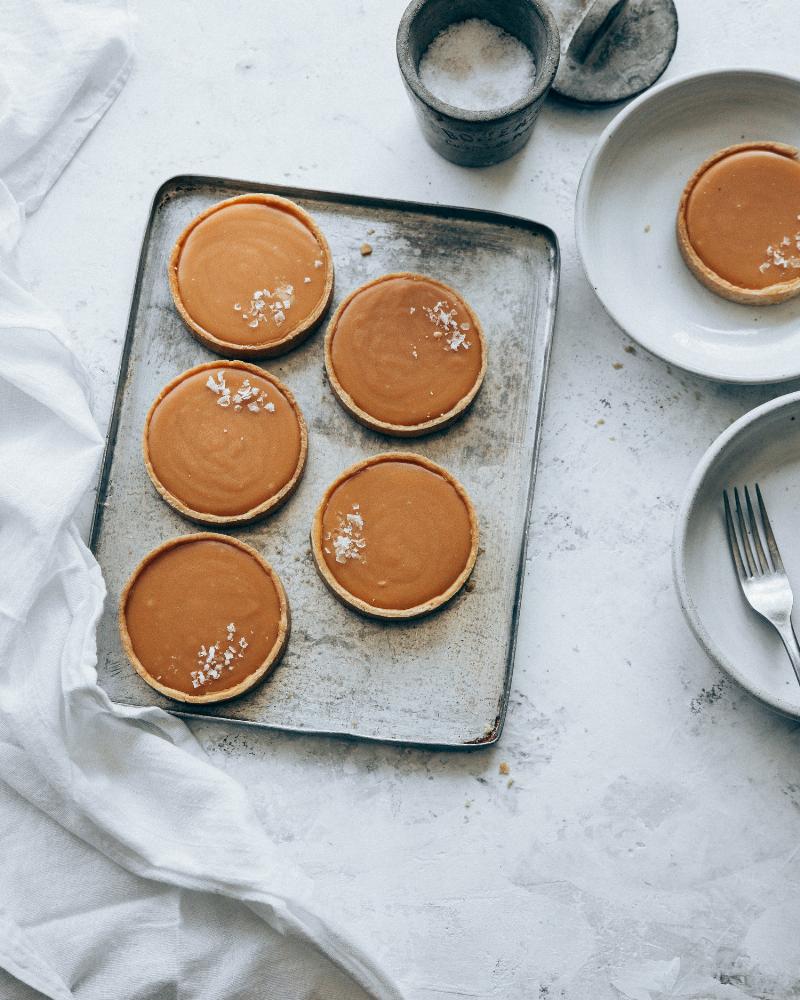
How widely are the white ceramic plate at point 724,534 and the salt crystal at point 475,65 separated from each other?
93 centimetres

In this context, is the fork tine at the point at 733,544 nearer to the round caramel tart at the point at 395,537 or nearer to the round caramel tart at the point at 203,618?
the round caramel tart at the point at 395,537

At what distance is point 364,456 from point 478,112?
778 millimetres

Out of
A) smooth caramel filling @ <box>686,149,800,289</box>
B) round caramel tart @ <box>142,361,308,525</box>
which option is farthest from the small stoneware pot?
round caramel tart @ <box>142,361,308,525</box>

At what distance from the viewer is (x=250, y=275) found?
87.2 inches

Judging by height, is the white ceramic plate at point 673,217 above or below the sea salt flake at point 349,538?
above

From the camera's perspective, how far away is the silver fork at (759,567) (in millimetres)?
2092

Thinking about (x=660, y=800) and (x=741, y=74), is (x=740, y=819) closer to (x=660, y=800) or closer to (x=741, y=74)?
(x=660, y=800)

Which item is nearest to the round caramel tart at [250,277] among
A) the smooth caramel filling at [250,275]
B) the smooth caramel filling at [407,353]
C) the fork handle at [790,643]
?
the smooth caramel filling at [250,275]

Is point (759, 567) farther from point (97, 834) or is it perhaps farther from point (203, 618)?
point (97, 834)

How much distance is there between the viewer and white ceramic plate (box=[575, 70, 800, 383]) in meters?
2.20

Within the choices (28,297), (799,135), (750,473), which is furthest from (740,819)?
(28,297)

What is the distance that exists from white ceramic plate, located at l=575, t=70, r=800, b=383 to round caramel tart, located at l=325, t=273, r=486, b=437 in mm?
329

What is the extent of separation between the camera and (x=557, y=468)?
7.36ft

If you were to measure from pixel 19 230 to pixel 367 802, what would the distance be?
1.52 meters
